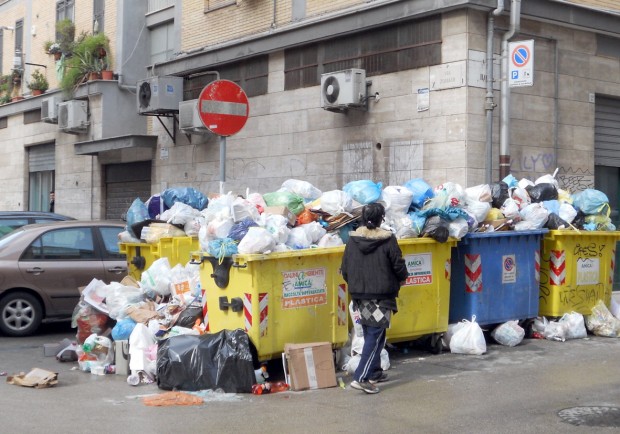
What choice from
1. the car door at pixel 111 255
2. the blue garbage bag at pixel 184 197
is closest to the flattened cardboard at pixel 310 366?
the blue garbage bag at pixel 184 197

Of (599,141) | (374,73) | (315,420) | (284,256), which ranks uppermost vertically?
(374,73)

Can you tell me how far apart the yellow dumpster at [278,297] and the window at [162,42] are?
12368 millimetres

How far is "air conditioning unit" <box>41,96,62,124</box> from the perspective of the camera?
75.8ft

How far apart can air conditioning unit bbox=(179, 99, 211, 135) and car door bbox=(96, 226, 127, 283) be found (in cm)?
Result: 564

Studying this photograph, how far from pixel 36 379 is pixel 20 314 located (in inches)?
131

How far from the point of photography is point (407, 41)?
44.1 ft

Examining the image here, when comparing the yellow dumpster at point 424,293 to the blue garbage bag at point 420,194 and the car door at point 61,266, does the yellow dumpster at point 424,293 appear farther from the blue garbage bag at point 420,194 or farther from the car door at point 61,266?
the car door at point 61,266

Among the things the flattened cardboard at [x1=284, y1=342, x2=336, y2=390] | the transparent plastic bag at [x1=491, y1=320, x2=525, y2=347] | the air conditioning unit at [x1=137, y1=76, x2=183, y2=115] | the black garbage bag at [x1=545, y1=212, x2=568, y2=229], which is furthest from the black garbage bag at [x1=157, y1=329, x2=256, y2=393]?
the air conditioning unit at [x1=137, y1=76, x2=183, y2=115]

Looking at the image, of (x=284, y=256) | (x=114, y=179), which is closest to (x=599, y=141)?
(x=284, y=256)

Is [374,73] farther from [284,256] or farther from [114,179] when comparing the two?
[114,179]

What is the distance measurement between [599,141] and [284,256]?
8577mm

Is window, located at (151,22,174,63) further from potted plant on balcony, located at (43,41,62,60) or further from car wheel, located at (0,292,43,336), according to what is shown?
car wheel, located at (0,292,43,336)

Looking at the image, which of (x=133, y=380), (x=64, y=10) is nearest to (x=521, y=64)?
(x=133, y=380)

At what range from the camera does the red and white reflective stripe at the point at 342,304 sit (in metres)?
8.67
